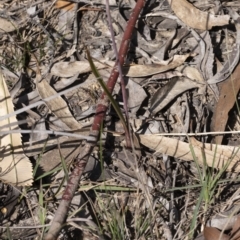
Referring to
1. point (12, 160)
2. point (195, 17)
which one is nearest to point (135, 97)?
point (195, 17)

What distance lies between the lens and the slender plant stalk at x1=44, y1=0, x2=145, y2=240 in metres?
2.03

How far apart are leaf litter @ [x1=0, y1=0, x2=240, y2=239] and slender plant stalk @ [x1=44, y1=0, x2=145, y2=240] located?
0.17 feet

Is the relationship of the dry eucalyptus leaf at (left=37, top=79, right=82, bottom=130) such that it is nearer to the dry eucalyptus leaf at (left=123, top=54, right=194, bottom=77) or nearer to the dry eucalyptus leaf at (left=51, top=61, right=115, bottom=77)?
the dry eucalyptus leaf at (left=51, top=61, right=115, bottom=77)

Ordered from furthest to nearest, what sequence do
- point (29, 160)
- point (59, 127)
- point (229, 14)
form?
point (229, 14) → point (59, 127) → point (29, 160)

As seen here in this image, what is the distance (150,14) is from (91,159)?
2.45ft

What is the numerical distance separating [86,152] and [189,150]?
1.43 ft

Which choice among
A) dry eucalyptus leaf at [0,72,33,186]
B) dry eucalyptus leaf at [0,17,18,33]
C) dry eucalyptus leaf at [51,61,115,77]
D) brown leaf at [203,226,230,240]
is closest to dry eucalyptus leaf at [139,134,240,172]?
brown leaf at [203,226,230,240]

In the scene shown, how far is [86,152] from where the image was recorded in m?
2.15

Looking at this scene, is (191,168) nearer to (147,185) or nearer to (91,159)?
(147,185)

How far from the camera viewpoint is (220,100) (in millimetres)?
2404

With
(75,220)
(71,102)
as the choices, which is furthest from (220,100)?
(75,220)

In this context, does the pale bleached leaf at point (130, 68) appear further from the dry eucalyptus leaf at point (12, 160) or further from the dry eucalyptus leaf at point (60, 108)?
the dry eucalyptus leaf at point (12, 160)

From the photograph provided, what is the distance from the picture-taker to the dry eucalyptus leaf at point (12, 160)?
219 centimetres

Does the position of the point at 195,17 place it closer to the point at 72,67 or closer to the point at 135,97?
the point at 135,97
